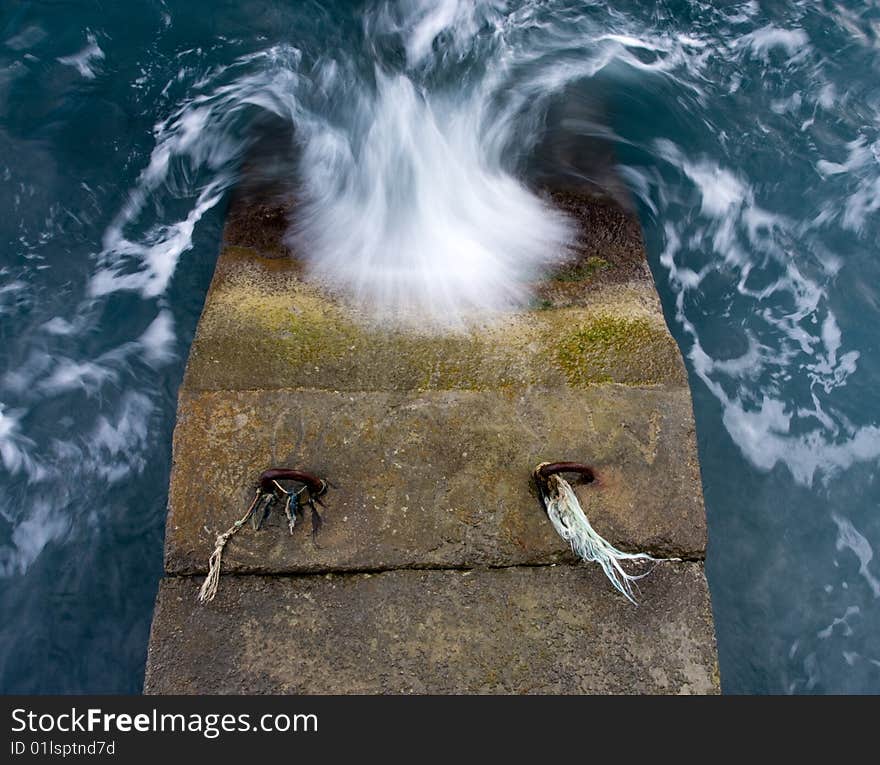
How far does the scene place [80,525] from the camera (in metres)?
4.11

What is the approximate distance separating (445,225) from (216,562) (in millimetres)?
2391

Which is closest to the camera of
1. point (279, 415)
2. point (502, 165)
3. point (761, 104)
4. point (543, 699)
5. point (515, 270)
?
point (543, 699)

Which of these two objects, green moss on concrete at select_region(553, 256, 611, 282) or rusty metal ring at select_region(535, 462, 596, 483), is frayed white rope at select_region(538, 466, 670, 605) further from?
green moss on concrete at select_region(553, 256, 611, 282)

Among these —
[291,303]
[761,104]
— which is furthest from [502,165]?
[761,104]

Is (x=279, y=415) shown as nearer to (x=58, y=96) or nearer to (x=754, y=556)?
(x=754, y=556)

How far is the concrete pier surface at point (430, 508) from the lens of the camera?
274 centimetres

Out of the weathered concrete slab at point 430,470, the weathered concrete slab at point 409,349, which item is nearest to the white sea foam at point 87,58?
the weathered concrete slab at point 409,349

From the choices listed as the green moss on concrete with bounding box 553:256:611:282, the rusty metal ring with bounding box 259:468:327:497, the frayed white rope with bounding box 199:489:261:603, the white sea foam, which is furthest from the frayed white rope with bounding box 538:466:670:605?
the white sea foam

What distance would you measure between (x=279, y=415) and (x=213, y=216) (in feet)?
6.98

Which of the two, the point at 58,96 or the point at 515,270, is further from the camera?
→ the point at 58,96

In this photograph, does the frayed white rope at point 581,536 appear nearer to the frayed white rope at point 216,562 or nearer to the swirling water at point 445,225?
the swirling water at point 445,225

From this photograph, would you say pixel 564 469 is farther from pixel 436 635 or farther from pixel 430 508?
pixel 436 635

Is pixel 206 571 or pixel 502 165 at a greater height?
pixel 502 165

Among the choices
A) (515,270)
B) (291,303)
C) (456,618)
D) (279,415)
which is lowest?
(456,618)
